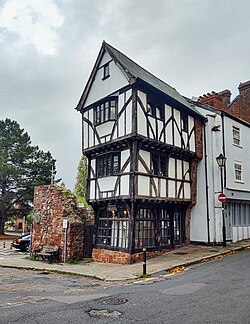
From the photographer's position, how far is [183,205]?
18594 mm

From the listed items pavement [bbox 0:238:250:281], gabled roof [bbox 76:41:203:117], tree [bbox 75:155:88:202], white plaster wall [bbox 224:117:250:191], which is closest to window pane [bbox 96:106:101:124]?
gabled roof [bbox 76:41:203:117]

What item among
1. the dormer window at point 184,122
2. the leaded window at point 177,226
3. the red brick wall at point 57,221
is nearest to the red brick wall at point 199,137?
the dormer window at point 184,122

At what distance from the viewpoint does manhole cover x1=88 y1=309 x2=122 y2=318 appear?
6.62m

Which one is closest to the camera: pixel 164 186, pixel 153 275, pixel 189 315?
pixel 189 315

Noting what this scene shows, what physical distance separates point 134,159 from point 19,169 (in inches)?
1097

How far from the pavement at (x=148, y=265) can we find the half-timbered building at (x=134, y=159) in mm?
852

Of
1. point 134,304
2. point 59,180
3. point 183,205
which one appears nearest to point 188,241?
point 183,205

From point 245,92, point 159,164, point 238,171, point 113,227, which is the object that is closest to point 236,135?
point 238,171

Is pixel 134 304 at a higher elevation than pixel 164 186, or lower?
lower

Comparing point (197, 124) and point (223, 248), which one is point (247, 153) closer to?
point (197, 124)

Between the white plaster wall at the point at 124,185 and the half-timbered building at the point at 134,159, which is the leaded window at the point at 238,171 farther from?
the white plaster wall at the point at 124,185

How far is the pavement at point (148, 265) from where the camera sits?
40.5 ft

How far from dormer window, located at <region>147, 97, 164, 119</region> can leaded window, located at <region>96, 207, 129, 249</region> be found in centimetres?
524

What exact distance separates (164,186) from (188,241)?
A: 4495 mm
